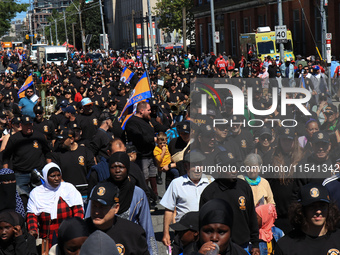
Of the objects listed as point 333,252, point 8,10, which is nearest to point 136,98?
point 333,252

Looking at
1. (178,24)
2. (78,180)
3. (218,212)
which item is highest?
(178,24)

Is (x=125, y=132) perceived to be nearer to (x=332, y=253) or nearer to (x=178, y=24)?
(x=332, y=253)

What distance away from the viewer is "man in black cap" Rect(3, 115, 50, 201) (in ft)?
33.8

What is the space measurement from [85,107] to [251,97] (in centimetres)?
326

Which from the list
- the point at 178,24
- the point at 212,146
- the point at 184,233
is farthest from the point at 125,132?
the point at 178,24

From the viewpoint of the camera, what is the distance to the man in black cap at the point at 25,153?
1030 centimetres

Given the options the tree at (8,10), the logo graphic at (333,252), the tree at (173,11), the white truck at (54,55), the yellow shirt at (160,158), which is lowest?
the yellow shirt at (160,158)

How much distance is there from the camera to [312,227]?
491 cm

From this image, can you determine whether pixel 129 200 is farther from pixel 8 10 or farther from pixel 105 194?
pixel 8 10

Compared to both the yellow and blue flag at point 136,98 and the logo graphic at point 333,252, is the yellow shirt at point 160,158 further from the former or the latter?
the logo graphic at point 333,252

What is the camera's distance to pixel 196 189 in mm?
7234

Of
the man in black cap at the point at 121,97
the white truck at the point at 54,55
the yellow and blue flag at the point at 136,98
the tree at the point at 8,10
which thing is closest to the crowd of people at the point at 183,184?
the yellow and blue flag at the point at 136,98

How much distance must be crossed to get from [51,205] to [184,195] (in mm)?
1462

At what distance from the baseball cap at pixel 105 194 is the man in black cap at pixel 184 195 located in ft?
7.10
